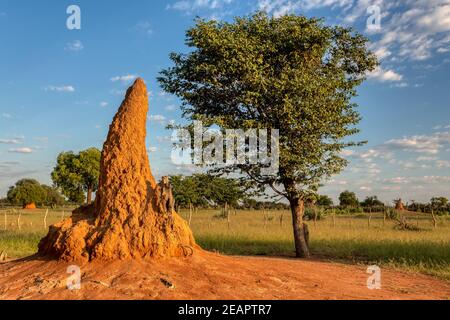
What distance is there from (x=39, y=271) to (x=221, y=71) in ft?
33.6

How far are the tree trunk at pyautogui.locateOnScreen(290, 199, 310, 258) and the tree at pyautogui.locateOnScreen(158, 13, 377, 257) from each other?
0.04 m

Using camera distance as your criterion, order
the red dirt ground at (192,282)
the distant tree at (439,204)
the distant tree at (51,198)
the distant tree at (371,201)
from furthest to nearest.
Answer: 1. the distant tree at (51,198)
2. the distant tree at (371,201)
3. the distant tree at (439,204)
4. the red dirt ground at (192,282)

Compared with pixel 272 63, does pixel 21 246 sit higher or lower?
lower

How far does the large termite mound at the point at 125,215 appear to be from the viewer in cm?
917

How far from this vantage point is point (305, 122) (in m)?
16.7

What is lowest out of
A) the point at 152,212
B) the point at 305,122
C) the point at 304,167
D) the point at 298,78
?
the point at 152,212

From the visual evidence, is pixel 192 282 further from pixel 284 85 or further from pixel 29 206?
pixel 29 206

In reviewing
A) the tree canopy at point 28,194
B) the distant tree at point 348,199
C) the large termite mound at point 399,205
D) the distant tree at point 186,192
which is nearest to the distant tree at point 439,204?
the large termite mound at point 399,205

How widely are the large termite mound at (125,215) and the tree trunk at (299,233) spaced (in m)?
8.23

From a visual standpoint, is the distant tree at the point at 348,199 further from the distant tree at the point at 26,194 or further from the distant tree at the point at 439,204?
the distant tree at the point at 26,194

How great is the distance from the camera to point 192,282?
8.17m

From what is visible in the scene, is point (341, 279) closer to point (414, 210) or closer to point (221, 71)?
point (221, 71)

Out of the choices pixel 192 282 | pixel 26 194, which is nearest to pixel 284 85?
pixel 192 282
